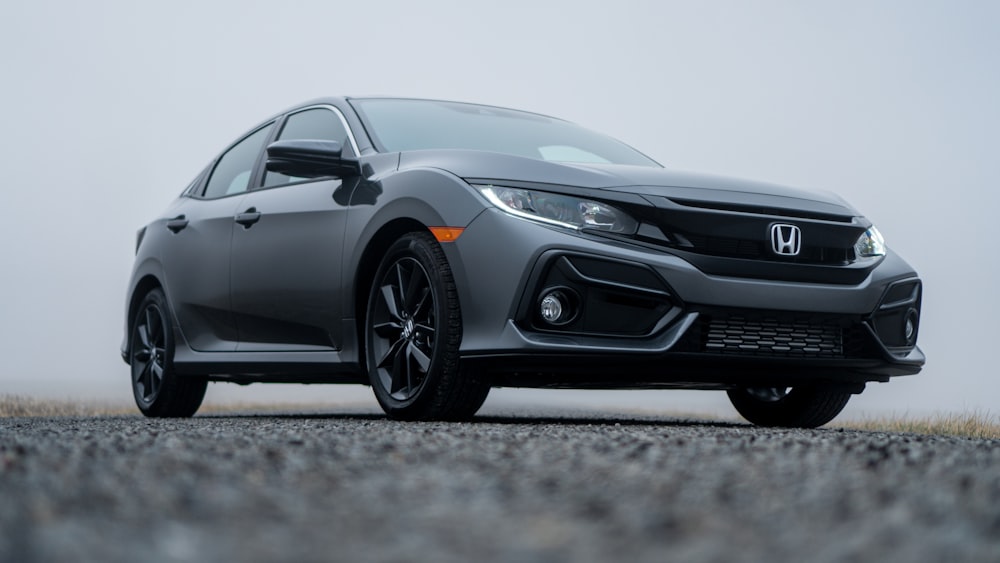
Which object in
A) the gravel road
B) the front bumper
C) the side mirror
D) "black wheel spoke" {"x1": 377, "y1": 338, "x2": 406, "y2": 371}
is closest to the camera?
the gravel road

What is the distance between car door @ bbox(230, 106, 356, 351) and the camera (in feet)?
18.9

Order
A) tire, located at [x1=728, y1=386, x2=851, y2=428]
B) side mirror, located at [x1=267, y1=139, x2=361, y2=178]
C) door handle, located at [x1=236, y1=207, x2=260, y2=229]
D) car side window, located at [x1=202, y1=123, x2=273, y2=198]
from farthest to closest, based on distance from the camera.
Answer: car side window, located at [x1=202, y1=123, x2=273, y2=198], door handle, located at [x1=236, y1=207, x2=260, y2=229], tire, located at [x1=728, y1=386, x2=851, y2=428], side mirror, located at [x1=267, y1=139, x2=361, y2=178]

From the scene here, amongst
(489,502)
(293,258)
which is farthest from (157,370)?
(489,502)

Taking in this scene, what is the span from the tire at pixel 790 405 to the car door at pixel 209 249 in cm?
276

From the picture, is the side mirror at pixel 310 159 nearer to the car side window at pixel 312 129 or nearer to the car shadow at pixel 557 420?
the car side window at pixel 312 129

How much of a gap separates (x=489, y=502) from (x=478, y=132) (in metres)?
3.99

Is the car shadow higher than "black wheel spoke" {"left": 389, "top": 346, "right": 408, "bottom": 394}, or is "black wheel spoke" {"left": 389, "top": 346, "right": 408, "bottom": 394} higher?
"black wheel spoke" {"left": 389, "top": 346, "right": 408, "bottom": 394}

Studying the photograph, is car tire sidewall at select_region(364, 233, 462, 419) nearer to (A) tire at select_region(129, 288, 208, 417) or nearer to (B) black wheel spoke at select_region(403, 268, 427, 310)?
(B) black wheel spoke at select_region(403, 268, 427, 310)

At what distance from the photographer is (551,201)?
4852 mm

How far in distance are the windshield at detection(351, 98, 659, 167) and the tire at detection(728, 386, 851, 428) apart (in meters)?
1.40

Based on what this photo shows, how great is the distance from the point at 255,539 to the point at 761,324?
3312mm

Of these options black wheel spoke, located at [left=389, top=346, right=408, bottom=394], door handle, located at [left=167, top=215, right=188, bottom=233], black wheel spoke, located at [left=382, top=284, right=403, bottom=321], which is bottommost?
black wheel spoke, located at [left=389, top=346, right=408, bottom=394]

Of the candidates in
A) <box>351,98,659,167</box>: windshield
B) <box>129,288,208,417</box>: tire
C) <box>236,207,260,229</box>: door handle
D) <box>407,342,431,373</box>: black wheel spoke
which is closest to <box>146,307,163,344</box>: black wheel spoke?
<box>129,288,208,417</box>: tire

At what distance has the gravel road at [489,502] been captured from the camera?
196 centimetres
